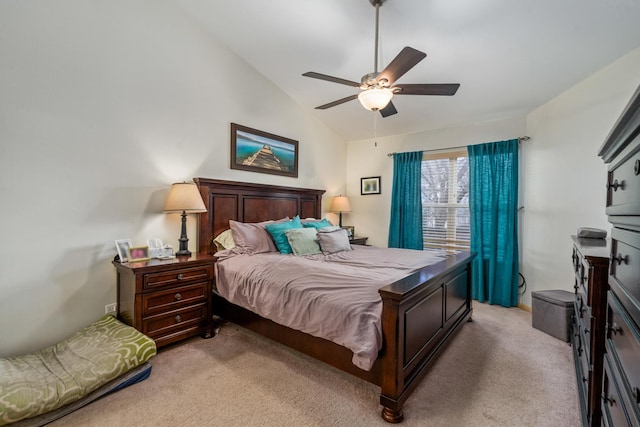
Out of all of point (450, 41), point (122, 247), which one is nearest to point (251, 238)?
point (122, 247)

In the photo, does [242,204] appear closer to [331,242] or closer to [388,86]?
[331,242]

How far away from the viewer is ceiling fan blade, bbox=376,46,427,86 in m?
1.88

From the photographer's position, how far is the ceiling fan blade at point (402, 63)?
1.88m

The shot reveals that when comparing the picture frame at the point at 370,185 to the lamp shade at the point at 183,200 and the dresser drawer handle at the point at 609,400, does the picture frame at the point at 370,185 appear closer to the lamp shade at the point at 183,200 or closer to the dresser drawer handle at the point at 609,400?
the lamp shade at the point at 183,200

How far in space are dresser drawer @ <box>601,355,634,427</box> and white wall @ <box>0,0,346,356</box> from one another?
3.26 m

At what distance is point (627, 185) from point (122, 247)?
10.7 feet

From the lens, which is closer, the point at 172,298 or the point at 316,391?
the point at 316,391

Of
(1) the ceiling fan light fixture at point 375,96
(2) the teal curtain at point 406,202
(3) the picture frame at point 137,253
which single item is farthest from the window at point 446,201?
(3) the picture frame at point 137,253

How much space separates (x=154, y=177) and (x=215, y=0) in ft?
5.88

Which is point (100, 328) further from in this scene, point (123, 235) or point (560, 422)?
point (560, 422)

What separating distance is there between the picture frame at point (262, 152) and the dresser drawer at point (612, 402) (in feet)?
11.3

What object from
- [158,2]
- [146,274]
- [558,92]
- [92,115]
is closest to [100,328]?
[146,274]

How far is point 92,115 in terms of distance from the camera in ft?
8.03

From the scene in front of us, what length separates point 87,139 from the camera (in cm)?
242
